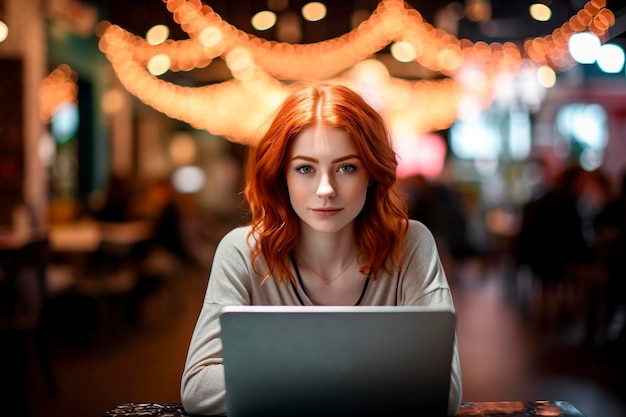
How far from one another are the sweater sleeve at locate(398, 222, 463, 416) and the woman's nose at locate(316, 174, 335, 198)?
0.25 m

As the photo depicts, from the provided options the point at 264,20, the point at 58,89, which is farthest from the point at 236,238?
the point at 58,89

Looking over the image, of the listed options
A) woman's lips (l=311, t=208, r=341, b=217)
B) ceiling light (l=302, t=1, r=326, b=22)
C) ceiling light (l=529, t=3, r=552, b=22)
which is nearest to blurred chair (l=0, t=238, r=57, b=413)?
ceiling light (l=302, t=1, r=326, b=22)

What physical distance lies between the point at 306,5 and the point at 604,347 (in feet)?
10.2

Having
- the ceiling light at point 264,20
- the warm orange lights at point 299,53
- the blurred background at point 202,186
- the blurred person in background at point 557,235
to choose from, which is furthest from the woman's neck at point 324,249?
the blurred person in background at point 557,235

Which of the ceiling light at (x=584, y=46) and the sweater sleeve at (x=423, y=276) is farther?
the ceiling light at (x=584, y=46)

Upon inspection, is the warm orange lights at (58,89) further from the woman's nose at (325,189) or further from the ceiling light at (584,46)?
the woman's nose at (325,189)

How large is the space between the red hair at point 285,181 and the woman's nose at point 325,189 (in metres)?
0.09

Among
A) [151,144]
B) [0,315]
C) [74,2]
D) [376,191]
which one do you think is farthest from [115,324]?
[376,191]

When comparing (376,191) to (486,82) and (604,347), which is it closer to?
(604,347)

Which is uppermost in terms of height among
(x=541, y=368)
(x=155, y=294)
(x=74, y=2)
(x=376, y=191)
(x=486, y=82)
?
(x=74, y=2)

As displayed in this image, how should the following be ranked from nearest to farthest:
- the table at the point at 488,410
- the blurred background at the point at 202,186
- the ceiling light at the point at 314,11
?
the table at the point at 488,410, the blurred background at the point at 202,186, the ceiling light at the point at 314,11

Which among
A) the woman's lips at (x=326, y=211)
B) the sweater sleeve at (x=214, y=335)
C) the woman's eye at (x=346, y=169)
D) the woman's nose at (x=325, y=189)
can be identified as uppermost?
the woman's eye at (x=346, y=169)

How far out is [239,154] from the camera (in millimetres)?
6223

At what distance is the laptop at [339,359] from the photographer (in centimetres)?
104
